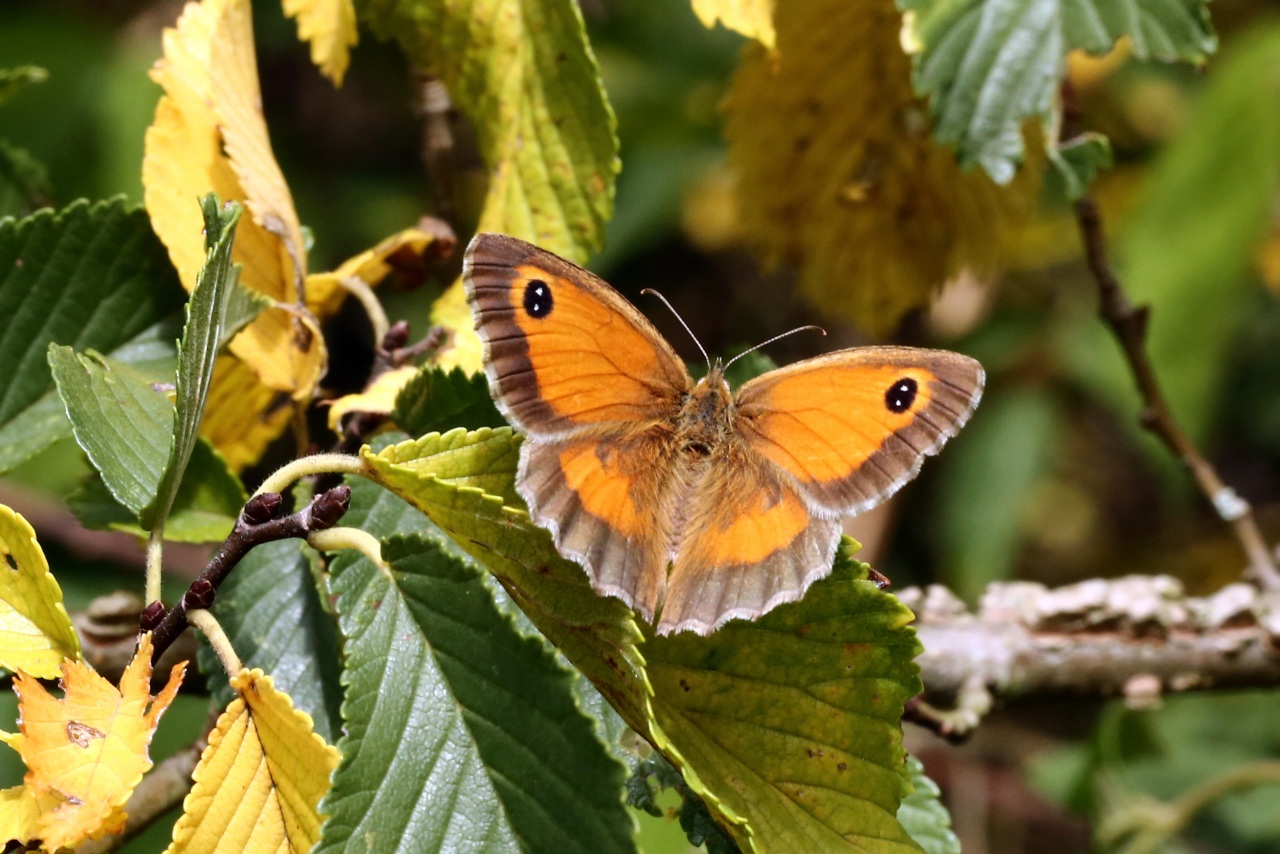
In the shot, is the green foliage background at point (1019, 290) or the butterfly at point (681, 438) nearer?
the butterfly at point (681, 438)

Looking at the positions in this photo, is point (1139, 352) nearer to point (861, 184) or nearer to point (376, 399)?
point (861, 184)

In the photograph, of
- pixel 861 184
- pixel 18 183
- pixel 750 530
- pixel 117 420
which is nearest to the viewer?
pixel 117 420

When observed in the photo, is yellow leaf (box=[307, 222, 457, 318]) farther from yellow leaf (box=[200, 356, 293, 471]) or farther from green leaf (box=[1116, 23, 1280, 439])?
green leaf (box=[1116, 23, 1280, 439])

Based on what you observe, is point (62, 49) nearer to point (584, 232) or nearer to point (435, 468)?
point (584, 232)

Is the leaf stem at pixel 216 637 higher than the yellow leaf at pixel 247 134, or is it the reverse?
the yellow leaf at pixel 247 134

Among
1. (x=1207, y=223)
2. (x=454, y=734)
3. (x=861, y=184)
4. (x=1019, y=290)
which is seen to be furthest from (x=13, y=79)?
(x=1019, y=290)

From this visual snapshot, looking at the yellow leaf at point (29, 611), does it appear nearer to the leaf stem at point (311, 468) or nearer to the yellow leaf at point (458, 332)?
the leaf stem at point (311, 468)

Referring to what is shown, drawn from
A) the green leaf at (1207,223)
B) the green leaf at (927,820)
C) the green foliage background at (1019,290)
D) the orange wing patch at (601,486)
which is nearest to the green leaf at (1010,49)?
the orange wing patch at (601,486)
